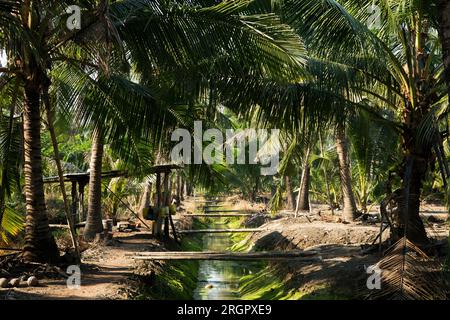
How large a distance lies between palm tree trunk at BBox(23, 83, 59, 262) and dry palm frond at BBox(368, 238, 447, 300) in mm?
5236

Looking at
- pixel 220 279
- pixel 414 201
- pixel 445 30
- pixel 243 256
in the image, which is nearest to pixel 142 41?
→ pixel 445 30

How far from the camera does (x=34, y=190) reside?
865cm

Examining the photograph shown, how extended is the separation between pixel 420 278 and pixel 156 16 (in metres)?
5.22

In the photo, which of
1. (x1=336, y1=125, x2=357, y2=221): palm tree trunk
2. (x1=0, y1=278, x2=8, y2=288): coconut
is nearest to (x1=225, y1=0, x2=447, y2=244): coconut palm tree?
(x1=0, y1=278, x2=8, y2=288): coconut

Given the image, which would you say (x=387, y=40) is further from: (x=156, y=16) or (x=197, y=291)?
(x=197, y=291)

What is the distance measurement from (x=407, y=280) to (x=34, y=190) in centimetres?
580

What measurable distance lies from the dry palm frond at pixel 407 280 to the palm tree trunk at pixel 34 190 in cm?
524

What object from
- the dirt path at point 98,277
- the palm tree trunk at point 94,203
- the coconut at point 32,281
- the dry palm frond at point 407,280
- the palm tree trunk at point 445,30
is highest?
the palm tree trunk at point 445,30

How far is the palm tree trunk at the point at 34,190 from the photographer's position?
28.2 ft

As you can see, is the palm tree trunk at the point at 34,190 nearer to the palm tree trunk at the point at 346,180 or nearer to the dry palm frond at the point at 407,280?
the dry palm frond at the point at 407,280

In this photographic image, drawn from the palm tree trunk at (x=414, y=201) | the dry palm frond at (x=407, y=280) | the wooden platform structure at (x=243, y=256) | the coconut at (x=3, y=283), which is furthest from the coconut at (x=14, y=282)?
the palm tree trunk at (x=414, y=201)

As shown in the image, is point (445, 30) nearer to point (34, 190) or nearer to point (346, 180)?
point (34, 190)
